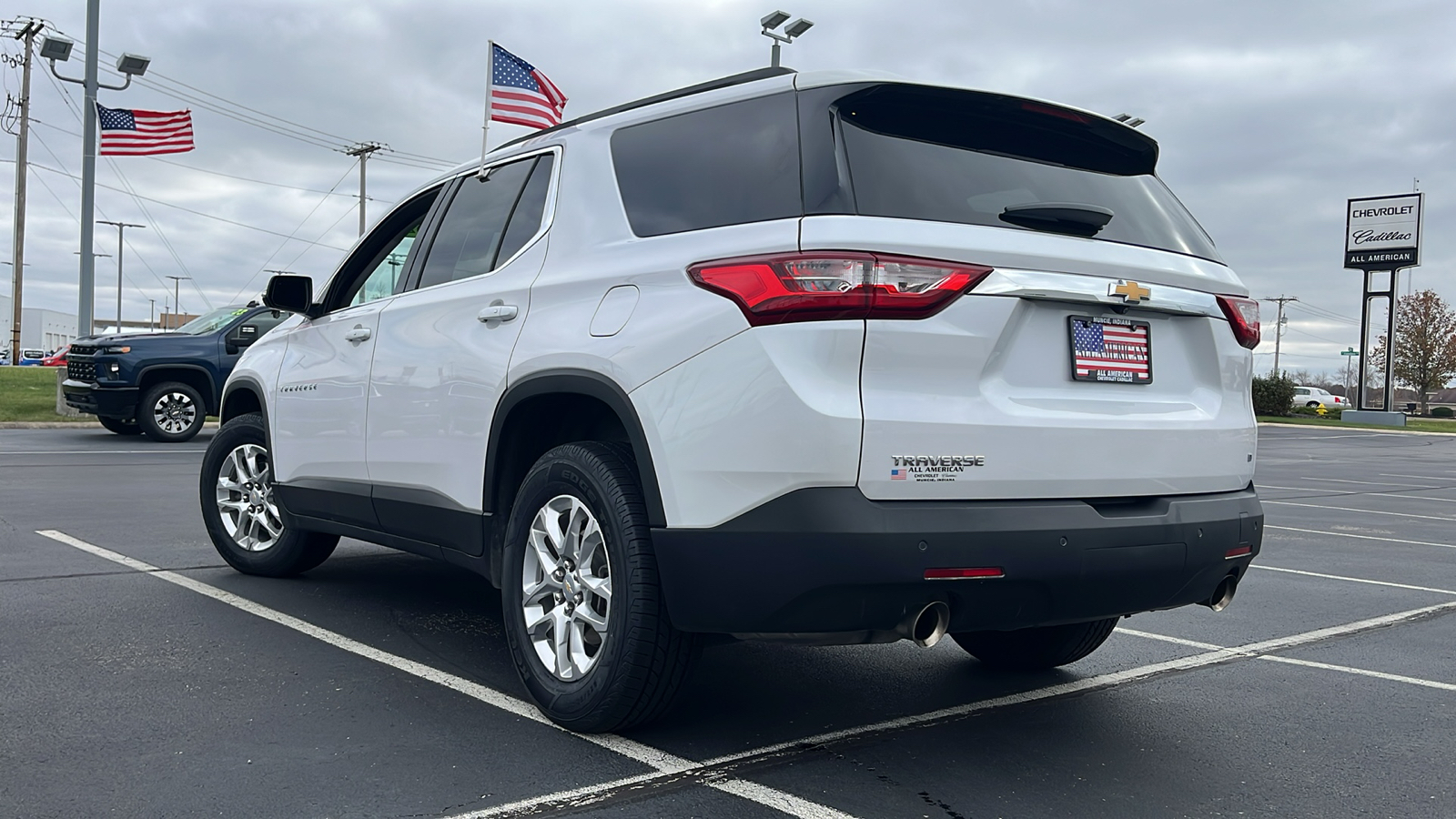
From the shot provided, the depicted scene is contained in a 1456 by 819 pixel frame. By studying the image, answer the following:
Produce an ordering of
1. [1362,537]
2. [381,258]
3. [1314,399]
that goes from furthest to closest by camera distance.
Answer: [1314,399] → [1362,537] → [381,258]

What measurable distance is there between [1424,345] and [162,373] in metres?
79.3

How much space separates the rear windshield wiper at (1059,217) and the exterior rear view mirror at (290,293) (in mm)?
3560

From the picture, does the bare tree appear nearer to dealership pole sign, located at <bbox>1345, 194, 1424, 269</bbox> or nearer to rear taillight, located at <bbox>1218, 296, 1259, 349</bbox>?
dealership pole sign, located at <bbox>1345, 194, 1424, 269</bbox>

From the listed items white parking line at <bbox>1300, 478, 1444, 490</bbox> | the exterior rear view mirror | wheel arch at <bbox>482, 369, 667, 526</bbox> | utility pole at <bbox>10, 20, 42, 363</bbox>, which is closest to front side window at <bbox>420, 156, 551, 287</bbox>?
wheel arch at <bbox>482, 369, 667, 526</bbox>

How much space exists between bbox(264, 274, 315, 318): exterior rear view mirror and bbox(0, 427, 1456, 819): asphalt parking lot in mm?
1379

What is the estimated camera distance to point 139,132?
72.0 feet

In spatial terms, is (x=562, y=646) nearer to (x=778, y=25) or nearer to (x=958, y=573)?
(x=958, y=573)

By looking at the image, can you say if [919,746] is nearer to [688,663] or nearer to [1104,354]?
[688,663]

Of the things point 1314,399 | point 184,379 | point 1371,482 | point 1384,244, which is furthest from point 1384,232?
point 184,379

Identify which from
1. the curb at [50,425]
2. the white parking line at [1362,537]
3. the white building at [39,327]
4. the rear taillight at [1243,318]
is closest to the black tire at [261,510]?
the rear taillight at [1243,318]

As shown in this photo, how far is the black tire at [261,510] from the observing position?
20.2 ft

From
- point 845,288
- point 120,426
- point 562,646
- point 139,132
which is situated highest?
point 139,132

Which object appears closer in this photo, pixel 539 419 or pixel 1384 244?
pixel 539 419

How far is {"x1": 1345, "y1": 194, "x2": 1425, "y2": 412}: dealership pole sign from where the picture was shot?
56.3 m
